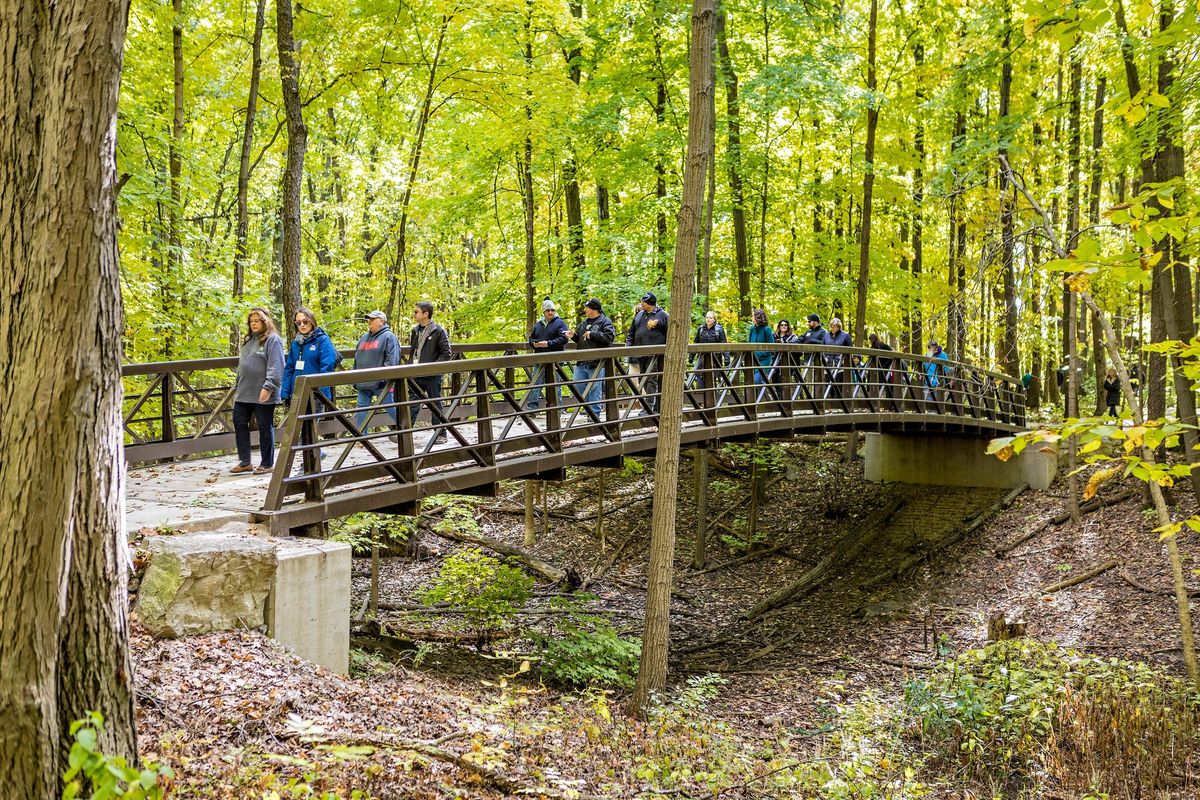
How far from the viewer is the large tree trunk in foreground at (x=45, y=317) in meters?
3.05

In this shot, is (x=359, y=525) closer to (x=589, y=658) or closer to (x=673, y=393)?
(x=589, y=658)

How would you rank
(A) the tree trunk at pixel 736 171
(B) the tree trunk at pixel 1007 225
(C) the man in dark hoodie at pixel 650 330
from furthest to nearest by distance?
(A) the tree trunk at pixel 736 171 → (C) the man in dark hoodie at pixel 650 330 → (B) the tree trunk at pixel 1007 225

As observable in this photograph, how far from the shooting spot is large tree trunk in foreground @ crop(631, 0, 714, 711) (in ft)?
24.3

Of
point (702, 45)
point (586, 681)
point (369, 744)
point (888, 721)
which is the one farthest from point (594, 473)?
point (369, 744)

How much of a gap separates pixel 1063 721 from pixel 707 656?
457cm

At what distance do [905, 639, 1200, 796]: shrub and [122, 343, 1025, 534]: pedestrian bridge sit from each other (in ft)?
13.2

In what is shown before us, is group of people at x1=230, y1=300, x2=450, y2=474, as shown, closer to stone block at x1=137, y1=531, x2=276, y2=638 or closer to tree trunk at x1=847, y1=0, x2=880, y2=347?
stone block at x1=137, y1=531, x2=276, y2=638

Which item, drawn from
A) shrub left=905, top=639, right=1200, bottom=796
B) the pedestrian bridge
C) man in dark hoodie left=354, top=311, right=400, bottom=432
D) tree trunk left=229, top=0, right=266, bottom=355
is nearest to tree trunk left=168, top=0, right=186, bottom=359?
tree trunk left=229, top=0, right=266, bottom=355

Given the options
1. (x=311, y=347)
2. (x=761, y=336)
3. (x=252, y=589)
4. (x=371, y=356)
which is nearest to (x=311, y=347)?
(x=311, y=347)

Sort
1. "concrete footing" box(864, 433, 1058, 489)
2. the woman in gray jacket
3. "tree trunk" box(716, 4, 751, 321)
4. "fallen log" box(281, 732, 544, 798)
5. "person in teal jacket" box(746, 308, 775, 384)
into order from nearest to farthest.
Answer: "fallen log" box(281, 732, 544, 798), the woman in gray jacket, "person in teal jacket" box(746, 308, 775, 384), "tree trunk" box(716, 4, 751, 321), "concrete footing" box(864, 433, 1058, 489)

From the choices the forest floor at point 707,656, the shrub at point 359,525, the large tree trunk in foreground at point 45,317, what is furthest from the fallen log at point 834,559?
the large tree trunk in foreground at point 45,317

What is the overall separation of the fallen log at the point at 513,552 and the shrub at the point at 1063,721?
726 cm

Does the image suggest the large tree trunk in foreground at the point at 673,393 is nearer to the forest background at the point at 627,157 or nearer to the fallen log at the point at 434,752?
the forest background at the point at 627,157

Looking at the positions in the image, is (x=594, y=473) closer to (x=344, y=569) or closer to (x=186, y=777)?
(x=344, y=569)
